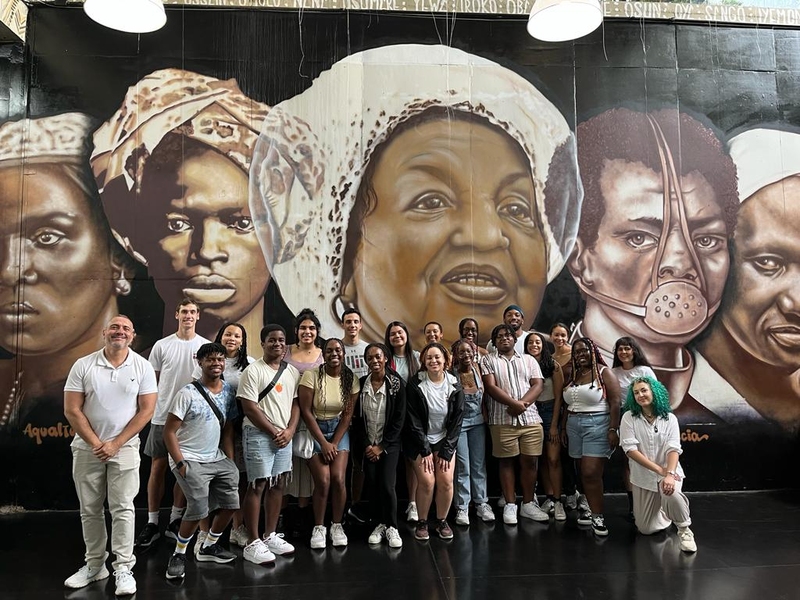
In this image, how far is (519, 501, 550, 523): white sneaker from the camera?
4651mm

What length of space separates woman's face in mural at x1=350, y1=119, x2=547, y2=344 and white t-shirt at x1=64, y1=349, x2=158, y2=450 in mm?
2554

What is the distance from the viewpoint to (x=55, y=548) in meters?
4.30

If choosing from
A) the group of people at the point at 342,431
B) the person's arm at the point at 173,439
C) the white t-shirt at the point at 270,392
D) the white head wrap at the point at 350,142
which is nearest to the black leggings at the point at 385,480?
the group of people at the point at 342,431

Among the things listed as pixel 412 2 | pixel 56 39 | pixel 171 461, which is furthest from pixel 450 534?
pixel 56 39

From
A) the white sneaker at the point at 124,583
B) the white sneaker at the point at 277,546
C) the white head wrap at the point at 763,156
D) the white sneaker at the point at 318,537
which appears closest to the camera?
the white sneaker at the point at 124,583

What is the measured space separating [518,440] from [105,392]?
299cm

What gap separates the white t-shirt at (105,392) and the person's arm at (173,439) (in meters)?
0.20

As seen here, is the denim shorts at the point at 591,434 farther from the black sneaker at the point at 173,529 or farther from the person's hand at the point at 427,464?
the black sneaker at the point at 173,529

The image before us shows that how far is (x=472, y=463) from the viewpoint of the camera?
15.6 ft

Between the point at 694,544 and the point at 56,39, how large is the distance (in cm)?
700

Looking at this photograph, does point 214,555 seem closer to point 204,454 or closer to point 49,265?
point 204,454

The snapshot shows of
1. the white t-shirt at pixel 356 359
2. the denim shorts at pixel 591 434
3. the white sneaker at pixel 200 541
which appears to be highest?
the white t-shirt at pixel 356 359

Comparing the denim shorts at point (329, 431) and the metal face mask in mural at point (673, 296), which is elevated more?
the metal face mask in mural at point (673, 296)

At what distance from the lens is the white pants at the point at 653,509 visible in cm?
422
